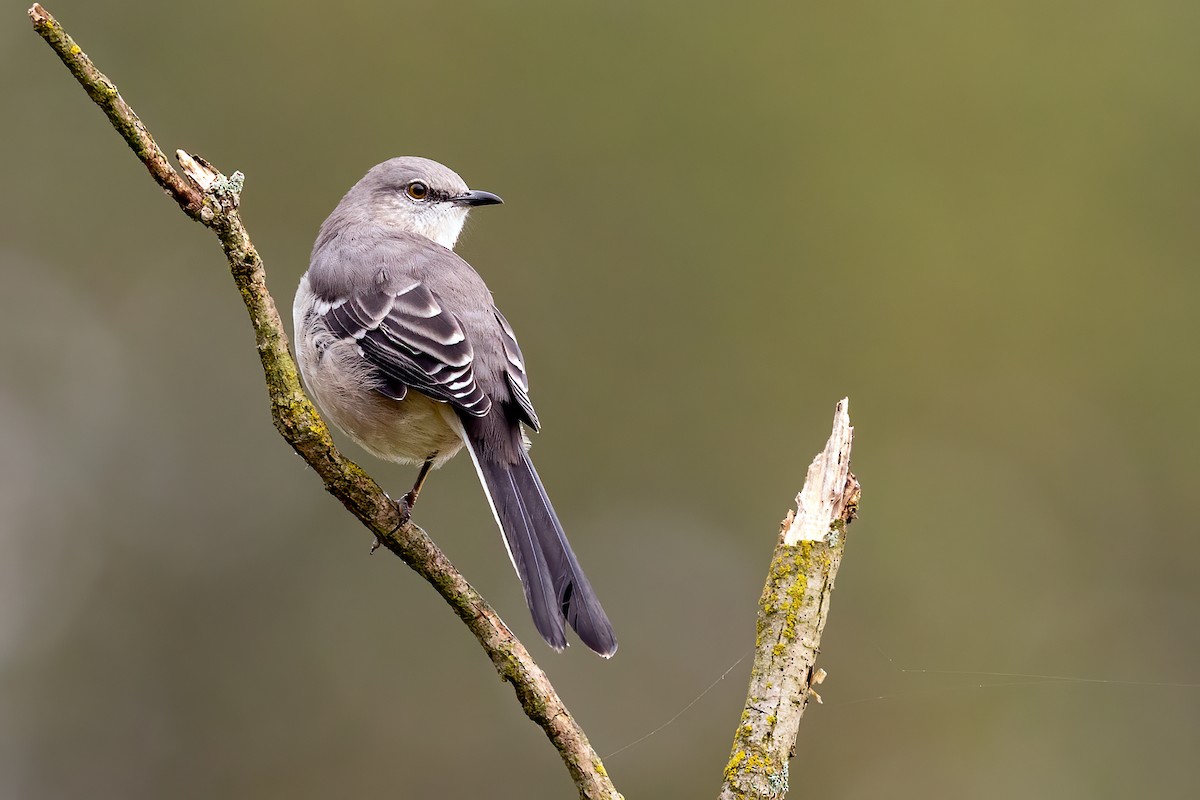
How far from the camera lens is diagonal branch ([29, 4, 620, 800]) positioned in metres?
2.69

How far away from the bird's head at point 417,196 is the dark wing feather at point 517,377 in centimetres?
103

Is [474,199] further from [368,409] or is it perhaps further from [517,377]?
[368,409]

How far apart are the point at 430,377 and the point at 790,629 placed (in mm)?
1507

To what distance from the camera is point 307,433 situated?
2965 millimetres

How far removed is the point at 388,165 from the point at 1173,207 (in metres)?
6.25

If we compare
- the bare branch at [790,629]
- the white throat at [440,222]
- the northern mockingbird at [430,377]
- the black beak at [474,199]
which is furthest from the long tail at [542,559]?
the black beak at [474,199]

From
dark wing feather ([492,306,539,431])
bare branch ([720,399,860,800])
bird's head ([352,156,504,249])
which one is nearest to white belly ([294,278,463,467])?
dark wing feather ([492,306,539,431])

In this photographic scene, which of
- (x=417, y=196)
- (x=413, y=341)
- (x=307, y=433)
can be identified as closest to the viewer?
(x=307, y=433)

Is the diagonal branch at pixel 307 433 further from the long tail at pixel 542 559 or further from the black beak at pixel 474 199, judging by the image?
the black beak at pixel 474 199

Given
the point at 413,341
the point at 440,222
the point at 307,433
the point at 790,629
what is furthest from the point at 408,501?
the point at 440,222

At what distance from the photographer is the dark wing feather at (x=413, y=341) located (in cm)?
368

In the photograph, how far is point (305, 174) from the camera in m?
8.16

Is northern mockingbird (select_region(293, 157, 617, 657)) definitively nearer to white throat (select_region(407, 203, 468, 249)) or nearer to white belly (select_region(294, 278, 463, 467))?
white belly (select_region(294, 278, 463, 467))

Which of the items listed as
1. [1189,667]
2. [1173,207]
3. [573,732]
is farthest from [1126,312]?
[573,732]
